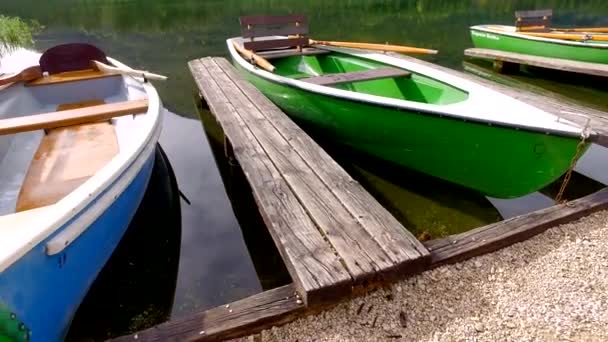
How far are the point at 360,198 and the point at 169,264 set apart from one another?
189cm

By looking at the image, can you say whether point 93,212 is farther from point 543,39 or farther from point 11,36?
point 11,36

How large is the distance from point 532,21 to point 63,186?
37.1 feet

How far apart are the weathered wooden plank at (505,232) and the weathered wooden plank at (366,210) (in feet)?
0.80

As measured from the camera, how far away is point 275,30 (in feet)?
24.4

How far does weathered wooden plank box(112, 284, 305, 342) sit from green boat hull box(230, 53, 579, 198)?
7.28 ft

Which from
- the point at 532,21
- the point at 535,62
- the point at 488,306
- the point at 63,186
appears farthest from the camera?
the point at 532,21

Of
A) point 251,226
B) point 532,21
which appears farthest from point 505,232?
point 532,21

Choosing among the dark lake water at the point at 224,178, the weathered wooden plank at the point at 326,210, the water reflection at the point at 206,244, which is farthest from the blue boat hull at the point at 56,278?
the weathered wooden plank at the point at 326,210

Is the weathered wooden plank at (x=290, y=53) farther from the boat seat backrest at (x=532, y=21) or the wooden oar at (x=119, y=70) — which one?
the boat seat backrest at (x=532, y=21)

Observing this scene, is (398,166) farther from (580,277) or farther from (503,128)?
(580,277)

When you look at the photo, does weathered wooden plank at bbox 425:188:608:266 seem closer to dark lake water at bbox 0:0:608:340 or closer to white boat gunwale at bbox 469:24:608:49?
dark lake water at bbox 0:0:608:340

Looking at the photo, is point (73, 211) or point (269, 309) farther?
point (269, 309)

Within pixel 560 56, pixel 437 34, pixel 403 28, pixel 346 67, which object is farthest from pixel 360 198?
pixel 403 28

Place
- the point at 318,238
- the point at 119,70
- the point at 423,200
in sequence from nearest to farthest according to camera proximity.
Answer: the point at 318,238, the point at 423,200, the point at 119,70
